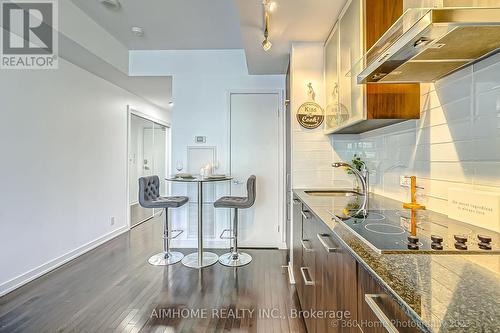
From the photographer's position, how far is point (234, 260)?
9.96ft

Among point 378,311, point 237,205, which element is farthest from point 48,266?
point 378,311

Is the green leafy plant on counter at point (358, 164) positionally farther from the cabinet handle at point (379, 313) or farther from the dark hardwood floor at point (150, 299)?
the cabinet handle at point (379, 313)

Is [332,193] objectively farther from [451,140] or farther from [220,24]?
[220,24]

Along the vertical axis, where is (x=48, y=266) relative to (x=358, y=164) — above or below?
below

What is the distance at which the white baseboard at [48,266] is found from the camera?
7.65 ft

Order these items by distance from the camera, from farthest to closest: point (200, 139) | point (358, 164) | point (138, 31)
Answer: point (200, 139), point (138, 31), point (358, 164)

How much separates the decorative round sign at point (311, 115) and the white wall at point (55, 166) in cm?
280

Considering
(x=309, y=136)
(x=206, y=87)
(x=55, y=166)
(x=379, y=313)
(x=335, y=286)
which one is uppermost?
(x=206, y=87)

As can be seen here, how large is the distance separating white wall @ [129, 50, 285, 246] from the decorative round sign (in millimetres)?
1183

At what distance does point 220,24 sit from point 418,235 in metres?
2.89

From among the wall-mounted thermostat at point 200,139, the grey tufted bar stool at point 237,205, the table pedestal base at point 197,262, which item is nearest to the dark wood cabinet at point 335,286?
the grey tufted bar stool at point 237,205

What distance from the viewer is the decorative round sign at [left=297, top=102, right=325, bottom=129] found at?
2512mm

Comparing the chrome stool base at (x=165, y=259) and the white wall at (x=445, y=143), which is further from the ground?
the white wall at (x=445, y=143)

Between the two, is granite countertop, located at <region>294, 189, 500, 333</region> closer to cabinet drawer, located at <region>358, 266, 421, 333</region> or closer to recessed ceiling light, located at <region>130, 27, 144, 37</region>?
cabinet drawer, located at <region>358, 266, 421, 333</region>
